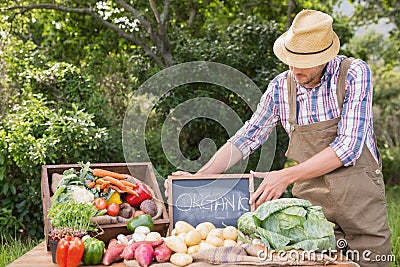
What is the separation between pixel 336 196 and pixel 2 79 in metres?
4.49

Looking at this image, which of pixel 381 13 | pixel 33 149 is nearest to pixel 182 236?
pixel 33 149

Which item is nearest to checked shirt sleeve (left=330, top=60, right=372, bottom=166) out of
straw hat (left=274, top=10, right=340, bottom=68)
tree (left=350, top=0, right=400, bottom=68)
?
straw hat (left=274, top=10, right=340, bottom=68)

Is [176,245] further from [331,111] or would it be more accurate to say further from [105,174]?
[331,111]

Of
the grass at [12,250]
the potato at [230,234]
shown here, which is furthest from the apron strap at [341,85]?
the grass at [12,250]

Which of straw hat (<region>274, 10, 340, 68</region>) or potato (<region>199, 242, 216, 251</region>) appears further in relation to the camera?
straw hat (<region>274, 10, 340, 68</region>)

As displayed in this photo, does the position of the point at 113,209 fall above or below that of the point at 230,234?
above

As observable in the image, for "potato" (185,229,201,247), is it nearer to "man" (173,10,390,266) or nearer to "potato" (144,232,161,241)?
"potato" (144,232,161,241)

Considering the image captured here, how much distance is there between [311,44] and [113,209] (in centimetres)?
123

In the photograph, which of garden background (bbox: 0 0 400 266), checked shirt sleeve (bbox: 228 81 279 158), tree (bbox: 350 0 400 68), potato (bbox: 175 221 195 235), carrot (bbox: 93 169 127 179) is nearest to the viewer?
potato (bbox: 175 221 195 235)

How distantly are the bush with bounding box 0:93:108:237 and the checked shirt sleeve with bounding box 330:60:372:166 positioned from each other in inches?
129

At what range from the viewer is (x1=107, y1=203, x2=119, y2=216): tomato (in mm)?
2854

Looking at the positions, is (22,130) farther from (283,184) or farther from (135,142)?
(283,184)

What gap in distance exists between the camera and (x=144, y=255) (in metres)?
2.36

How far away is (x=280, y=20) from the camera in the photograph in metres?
8.64
